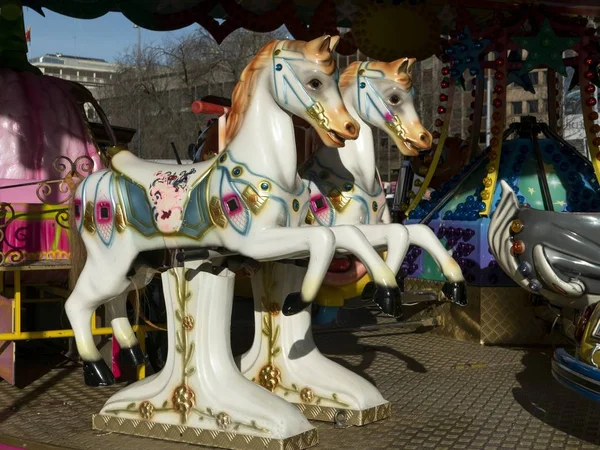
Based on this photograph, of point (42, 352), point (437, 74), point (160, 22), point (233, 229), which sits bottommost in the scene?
point (42, 352)

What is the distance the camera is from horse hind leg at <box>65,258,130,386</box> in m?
5.31

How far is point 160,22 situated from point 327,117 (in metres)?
5.01

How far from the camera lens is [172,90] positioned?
92.1ft

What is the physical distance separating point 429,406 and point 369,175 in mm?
1587

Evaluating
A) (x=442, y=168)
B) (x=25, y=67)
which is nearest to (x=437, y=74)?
(x=442, y=168)

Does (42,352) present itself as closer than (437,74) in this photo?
Yes

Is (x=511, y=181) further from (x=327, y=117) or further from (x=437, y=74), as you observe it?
(x=437, y=74)

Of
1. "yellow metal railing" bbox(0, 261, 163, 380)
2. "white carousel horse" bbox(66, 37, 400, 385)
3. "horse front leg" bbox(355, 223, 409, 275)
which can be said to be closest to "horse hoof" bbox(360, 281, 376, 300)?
"horse front leg" bbox(355, 223, 409, 275)

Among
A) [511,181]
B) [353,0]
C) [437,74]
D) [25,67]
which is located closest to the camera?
[25,67]

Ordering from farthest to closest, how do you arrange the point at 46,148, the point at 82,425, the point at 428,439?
the point at 46,148, the point at 82,425, the point at 428,439

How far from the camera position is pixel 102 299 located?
537 cm

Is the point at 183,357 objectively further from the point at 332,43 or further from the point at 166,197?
the point at 332,43

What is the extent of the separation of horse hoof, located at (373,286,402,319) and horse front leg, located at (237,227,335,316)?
0.30m

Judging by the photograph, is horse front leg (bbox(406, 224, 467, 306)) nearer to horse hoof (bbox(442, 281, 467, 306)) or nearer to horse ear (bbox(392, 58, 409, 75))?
horse hoof (bbox(442, 281, 467, 306))
